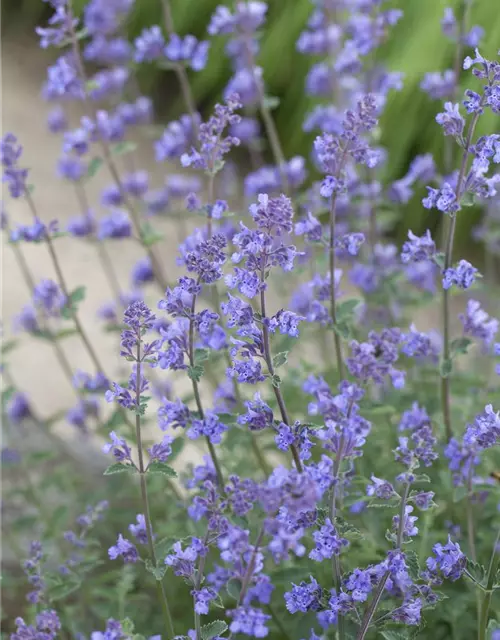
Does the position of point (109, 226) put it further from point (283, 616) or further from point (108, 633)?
point (108, 633)

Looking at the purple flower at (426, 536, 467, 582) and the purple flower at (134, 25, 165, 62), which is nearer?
the purple flower at (426, 536, 467, 582)

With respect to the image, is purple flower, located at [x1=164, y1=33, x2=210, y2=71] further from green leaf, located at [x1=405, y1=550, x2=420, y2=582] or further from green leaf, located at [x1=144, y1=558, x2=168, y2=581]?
green leaf, located at [x1=405, y1=550, x2=420, y2=582]

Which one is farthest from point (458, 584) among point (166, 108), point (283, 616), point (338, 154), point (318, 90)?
point (166, 108)

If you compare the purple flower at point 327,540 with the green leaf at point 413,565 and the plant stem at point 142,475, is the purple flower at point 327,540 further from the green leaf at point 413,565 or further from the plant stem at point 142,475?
the plant stem at point 142,475

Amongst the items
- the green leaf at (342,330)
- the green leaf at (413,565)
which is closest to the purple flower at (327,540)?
the green leaf at (413,565)

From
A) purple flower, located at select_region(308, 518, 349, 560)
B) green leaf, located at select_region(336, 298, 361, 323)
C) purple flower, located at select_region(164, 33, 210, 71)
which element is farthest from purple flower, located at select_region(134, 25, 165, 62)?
purple flower, located at select_region(308, 518, 349, 560)

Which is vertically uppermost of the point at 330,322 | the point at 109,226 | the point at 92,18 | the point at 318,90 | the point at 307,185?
the point at 307,185
